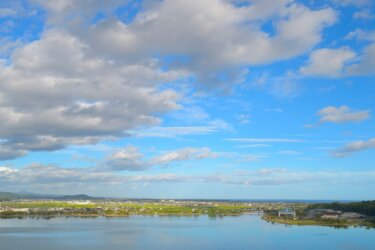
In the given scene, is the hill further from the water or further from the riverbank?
the water

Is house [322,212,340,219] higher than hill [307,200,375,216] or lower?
lower

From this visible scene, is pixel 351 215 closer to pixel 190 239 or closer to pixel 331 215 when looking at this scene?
pixel 331 215

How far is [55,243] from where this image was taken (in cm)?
2123

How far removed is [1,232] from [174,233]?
924 cm

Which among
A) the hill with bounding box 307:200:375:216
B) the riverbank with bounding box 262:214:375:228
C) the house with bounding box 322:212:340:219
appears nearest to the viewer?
the riverbank with bounding box 262:214:375:228

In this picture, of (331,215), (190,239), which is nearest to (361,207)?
(331,215)

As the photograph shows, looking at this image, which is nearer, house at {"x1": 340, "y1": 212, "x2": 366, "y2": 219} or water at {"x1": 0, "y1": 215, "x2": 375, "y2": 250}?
water at {"x1": 0, "y1": 215, "x2": 375, "y2": 250}

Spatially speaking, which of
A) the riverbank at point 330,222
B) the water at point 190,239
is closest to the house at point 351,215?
the riverbank at point 330,222

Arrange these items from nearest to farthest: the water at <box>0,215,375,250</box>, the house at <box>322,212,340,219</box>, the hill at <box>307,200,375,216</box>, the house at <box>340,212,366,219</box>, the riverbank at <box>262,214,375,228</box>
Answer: the water at <box>0,215,375,250</box> → the riverbank at <box>262,214,375,228</box> → the house at <box>340,212,366,219</box> → the house at <box>322,212,340,219</box> → the hill at <box>307,200,375,216</box>

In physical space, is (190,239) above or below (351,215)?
below

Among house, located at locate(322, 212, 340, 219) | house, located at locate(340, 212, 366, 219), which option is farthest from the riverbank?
house, located at locate(340, 212, 366, 219)

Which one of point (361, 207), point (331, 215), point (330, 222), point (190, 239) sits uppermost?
point (361, 207)

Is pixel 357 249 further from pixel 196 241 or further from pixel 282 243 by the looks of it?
pixel 196 241

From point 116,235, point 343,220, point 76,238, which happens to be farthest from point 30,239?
point 343,220
